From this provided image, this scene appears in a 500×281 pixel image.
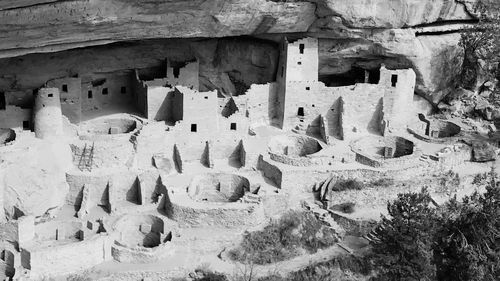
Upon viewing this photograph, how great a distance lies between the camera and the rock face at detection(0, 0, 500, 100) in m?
20.3

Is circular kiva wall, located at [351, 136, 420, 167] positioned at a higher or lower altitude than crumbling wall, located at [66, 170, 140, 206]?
higher

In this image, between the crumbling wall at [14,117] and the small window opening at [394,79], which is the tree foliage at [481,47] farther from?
the crumbling wall at [14,117]

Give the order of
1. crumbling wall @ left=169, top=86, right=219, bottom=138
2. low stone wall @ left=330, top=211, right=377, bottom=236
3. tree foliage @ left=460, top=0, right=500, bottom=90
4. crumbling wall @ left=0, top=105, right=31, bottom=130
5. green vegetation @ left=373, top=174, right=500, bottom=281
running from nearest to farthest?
green vegetation @ left=373, top=174, right=500, bottom=281
low stone wall @ left=330, top=211, right=377, bottom=236
crumbling wall @ left=0, top=105, right=31, bottom=130
crumbling wall @ left=169, top=86, right=219, bottom=138
tree foliage @ left=460, top=0, right=500, bottom=90

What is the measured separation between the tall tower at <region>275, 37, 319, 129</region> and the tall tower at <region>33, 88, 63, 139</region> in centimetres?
723

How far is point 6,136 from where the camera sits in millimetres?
23828

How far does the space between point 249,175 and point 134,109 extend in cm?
470

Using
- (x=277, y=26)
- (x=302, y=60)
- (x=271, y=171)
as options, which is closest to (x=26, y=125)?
(x=271, y=171)

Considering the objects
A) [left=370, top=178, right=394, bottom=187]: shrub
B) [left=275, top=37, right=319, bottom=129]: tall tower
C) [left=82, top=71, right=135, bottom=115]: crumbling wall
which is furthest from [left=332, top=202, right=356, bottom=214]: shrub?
[left=82, top=71, right=135, bottom=115]: crumbling wall

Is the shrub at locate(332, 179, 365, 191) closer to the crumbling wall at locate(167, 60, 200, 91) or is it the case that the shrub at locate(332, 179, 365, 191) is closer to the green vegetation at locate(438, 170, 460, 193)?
the green vegetation at locate(438, 170, 460, 193)

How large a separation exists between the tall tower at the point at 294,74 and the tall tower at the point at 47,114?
23.7 ft

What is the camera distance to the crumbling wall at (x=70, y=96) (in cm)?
2523

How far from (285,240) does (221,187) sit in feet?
9.18

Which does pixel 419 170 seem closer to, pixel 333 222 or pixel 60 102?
pixel 333 222

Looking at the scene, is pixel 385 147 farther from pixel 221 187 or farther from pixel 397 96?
pixel 221 187
